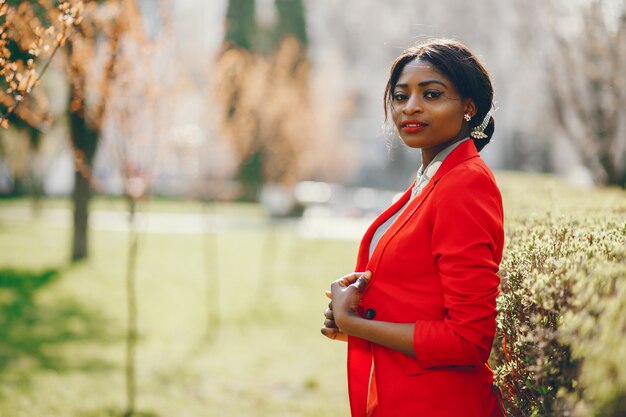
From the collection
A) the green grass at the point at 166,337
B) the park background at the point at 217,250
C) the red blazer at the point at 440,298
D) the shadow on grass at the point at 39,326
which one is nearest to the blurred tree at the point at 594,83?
the park background at the point at 217,250

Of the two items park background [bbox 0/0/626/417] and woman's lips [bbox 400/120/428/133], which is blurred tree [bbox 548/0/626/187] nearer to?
park background [bbox 0/0/626/417]

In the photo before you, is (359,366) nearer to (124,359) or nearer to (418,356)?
(418,356)

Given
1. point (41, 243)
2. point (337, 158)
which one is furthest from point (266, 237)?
point (337, 158)

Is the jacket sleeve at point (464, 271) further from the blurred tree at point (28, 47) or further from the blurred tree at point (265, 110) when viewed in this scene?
the blurred tree at point (265, 110)

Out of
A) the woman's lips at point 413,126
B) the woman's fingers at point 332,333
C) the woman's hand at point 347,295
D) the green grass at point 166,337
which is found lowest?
the green grass at point 166,337

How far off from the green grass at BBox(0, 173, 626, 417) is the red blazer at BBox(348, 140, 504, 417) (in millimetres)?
1383

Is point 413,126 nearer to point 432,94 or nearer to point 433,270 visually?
point 432,94

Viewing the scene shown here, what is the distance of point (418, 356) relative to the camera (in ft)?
6.07

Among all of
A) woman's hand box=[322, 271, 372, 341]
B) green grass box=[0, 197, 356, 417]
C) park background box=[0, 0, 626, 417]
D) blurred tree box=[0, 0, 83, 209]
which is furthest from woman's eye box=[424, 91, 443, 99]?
green grass box=[0, 197, 356, 417]

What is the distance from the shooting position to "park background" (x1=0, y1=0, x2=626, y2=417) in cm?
193

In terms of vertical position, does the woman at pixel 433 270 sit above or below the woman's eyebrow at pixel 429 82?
below

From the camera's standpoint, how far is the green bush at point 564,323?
4.11 feet

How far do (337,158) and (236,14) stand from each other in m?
9.37

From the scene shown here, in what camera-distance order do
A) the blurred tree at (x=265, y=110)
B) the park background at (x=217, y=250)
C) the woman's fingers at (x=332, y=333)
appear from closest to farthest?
the park background at (x=217, y=250) → the woman's fingers at (x=332, y=333) → the blurred tree at (x=265, y=110)
